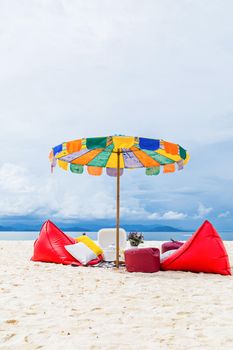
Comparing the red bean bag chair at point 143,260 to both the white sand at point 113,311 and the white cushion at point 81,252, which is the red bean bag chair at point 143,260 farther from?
the white cushion at point 81,252

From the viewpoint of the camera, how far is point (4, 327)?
356 centimetres

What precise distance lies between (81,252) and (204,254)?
2427mm

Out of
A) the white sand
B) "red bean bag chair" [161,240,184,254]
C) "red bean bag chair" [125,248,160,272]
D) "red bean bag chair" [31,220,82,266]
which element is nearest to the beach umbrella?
"red bean bag chair" [125,248,160,272]

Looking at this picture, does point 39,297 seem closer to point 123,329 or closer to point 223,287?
point 123,329

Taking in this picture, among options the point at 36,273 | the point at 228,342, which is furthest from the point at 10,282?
the point at 228,342

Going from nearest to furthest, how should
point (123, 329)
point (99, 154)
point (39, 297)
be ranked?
1. point (123, 329)
2. point (39, 297)
3. point (99, 154)

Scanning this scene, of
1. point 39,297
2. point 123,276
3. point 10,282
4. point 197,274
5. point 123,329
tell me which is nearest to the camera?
point 123,329

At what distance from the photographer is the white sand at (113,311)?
3.22 metres

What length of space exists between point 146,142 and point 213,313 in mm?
3226

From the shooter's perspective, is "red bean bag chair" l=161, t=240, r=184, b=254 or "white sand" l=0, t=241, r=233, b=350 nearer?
"white sand" l=0, t=241, r=233, b=350

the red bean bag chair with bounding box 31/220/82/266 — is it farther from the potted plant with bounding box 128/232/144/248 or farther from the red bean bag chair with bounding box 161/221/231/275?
the red bean bag chair with bounding box 161/221/231/275

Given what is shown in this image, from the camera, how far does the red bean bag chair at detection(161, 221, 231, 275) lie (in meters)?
6.98

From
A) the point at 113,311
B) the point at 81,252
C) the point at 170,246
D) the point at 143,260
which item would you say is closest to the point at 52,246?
the point at 81,252

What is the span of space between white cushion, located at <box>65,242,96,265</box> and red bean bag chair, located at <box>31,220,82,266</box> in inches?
3.2
